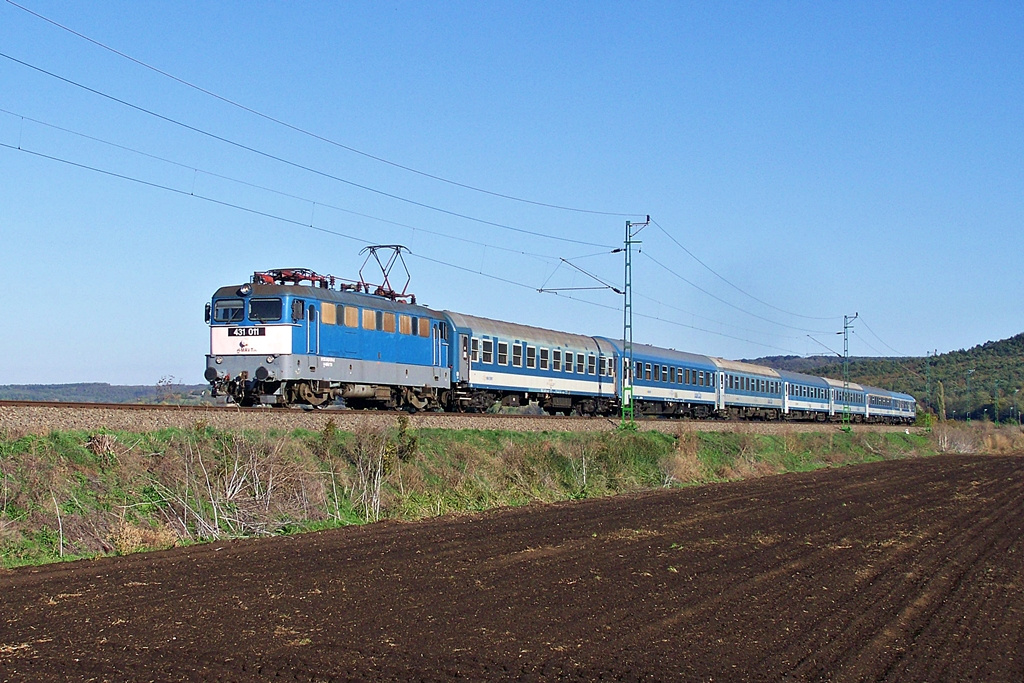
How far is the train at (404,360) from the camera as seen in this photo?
27.7 metres

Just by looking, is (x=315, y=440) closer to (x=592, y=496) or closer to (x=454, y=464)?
(x=454, y=464)

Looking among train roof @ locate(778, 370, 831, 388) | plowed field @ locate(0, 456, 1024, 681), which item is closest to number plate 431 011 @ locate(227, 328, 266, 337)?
plowed field @ locate(0, 456, 1024, 681)

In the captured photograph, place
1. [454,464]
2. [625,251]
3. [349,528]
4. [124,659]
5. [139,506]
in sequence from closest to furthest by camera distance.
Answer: [124,659] < [139,506] < [349,528] < [454,464] < [625,251]

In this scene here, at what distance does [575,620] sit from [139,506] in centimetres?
912

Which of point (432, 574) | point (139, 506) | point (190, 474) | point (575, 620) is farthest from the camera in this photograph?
point (190, 474)

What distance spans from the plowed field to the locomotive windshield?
29.3 ft

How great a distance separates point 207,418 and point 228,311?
7001 mm

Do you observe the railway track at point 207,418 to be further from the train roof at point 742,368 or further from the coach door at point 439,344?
the train roof at point 742,368

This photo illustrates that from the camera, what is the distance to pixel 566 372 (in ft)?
147

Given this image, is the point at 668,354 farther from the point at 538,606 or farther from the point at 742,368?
the point at 538,606

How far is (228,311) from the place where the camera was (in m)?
28.1

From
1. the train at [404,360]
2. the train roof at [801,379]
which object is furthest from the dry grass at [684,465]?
the train roof at [801,379]

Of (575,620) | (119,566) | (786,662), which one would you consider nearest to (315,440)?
(119,566)

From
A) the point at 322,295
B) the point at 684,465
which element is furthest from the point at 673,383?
the point at 322,295
